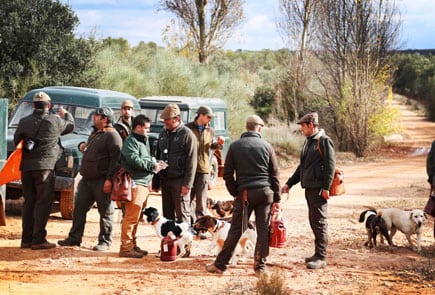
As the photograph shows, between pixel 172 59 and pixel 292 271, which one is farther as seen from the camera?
pixel 172 59

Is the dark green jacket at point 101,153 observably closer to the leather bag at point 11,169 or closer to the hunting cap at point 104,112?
the hunting cap at point 104,112

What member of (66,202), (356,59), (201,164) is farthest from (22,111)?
(356,59)

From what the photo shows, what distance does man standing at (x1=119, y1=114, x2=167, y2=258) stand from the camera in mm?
8773


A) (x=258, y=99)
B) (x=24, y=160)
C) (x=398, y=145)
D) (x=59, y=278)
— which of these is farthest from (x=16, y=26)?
(x=398, y=145)

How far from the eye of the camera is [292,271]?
8.70m

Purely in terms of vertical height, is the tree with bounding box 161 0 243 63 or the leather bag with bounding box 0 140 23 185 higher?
the tree with bounding box 161 0 243 63

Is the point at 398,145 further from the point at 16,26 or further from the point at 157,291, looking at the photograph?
the point at 157,291

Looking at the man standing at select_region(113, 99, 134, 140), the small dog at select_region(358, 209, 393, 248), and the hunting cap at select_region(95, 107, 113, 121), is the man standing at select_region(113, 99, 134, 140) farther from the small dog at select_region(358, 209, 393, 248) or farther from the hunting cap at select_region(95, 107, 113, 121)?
the small dog at select_region(358, 209, 393, 248)

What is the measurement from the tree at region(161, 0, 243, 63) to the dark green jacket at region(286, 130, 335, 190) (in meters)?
24.8

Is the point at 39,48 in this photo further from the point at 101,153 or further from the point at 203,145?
the point at 101,153

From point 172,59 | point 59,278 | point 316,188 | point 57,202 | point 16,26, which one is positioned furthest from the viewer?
point 172,59

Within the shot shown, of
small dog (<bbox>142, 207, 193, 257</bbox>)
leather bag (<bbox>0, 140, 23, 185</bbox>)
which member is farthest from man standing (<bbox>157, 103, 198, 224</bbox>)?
leather bag (<bbox>0, 140, 23, 185</bbox>)

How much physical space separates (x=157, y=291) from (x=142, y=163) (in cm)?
184

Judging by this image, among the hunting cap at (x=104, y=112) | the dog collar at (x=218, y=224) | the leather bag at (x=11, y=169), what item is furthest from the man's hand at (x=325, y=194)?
the leather bag at (x=11, y=169)
